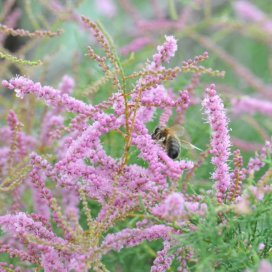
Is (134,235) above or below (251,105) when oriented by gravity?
below

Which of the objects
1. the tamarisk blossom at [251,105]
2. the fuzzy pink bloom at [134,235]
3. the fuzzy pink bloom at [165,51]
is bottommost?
the fuzzy pink bloom at [134,235]

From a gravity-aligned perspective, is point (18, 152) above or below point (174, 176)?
above

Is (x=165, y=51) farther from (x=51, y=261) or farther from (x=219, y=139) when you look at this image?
(x=51, y=261)

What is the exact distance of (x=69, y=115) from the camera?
1.33m

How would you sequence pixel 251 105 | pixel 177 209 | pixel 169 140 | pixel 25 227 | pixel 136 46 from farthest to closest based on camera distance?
pixel 136 46 < pixel 251 105 < pixel 169 140 < pixel 25 227 < pixel 177 209

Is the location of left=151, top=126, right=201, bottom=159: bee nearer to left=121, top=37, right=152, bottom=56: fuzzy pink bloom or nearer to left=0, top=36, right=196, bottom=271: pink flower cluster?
left=0, top=36, right=196, bottom=271: pink flower cluster

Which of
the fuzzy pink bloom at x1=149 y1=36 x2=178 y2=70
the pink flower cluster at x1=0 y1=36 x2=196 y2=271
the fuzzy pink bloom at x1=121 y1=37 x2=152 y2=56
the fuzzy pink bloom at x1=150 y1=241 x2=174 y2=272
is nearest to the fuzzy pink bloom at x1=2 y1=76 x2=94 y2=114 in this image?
the pink flower cluster at x1=0 y1=36 x2=196 y2=271

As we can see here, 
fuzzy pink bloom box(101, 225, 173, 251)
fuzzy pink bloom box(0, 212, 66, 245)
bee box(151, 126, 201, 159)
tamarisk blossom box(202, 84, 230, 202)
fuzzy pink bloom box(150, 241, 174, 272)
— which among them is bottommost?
fuzzy pink bloom box(150, 241, 174, 272)

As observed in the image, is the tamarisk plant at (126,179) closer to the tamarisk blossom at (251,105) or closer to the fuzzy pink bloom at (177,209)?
the fuzzy pink bloom at (177,209)

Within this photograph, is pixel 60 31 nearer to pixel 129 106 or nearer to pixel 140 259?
pixel 129 106

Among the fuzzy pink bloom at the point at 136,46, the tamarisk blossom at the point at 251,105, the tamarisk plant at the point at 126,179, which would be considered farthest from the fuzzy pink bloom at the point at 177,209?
the fuzzy pink bloom at the point at 136,46

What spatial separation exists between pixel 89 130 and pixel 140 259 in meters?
0.47

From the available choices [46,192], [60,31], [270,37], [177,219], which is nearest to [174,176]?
[177,219]

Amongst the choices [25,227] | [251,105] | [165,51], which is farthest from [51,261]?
[251,105]
